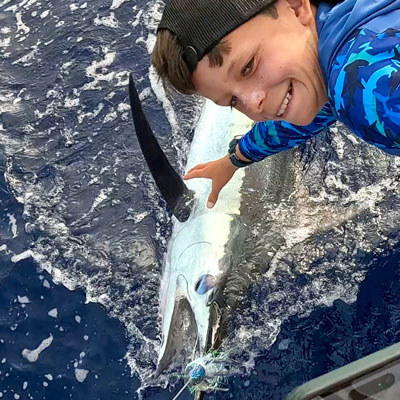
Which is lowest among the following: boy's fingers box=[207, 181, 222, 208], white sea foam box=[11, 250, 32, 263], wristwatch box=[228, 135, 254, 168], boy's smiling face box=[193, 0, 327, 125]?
white sea foam box=[11, 250, 32, 263]

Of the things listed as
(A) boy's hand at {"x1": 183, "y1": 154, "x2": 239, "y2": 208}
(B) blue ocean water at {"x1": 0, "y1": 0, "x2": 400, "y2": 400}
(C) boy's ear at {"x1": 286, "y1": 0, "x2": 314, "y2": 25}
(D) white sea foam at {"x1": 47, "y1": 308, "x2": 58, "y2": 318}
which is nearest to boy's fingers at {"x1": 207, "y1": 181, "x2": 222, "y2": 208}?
(A) boy's hand at {"x1": 183, "y1": 154, "x2": 239, "y2": 208}

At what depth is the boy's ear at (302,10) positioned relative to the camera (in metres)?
1.84

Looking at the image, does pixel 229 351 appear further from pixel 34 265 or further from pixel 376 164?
pixel 376 164

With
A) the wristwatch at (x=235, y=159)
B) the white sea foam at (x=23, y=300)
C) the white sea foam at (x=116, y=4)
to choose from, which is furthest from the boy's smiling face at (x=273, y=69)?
the white sea foam at (x=116, y=4)

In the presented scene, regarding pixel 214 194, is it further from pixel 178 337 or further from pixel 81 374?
pixel 81 374

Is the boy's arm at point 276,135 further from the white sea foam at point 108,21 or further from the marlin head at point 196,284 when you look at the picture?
the white sea foam at point 108,21

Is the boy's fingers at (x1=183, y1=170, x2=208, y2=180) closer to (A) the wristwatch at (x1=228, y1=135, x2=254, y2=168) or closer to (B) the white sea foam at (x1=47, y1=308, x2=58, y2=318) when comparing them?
(A) the wristwatch at (x1=228, y1=135, x2=254, y2=168)

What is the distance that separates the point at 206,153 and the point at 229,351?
121 cm

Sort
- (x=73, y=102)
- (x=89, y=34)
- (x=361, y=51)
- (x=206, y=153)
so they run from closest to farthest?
1. (x=361, y=51)
2. (x=206, y=153)
3. (x=73, y=102)
4. (x=89, y=34)

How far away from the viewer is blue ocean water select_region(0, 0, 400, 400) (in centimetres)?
291

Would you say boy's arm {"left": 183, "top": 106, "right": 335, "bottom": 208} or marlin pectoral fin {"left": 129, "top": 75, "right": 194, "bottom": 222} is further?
marlin pectoral fin {"left": 129, "top": 75, "right": 194, "bottom": 222}

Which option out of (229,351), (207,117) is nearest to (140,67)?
(207,117)

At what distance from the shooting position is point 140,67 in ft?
14.2

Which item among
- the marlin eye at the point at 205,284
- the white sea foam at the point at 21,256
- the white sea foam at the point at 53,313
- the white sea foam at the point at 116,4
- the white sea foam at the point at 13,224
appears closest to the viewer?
the marlin eye at the point at 205,284
